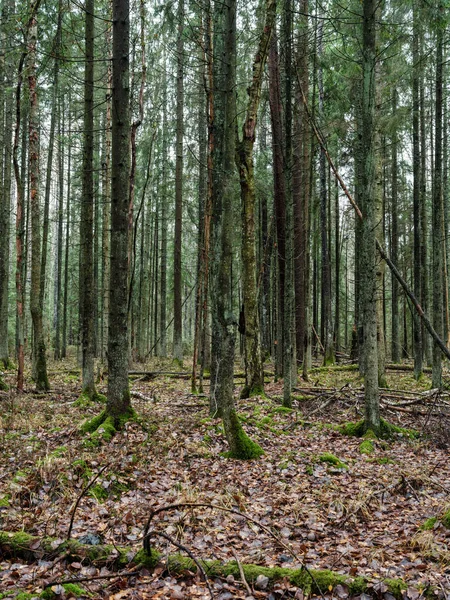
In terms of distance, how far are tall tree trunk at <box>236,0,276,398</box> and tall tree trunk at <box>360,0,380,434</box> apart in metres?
1.69

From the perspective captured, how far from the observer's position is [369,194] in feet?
23.4

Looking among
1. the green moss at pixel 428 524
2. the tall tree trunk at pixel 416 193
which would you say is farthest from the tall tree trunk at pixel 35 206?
the tall tree trunk at pixel 416 193

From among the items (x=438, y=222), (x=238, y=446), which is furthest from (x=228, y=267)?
(x=438, y=222)

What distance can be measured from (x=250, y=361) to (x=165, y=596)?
22.2 ft

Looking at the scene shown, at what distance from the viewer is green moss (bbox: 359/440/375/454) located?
6824 millimetres

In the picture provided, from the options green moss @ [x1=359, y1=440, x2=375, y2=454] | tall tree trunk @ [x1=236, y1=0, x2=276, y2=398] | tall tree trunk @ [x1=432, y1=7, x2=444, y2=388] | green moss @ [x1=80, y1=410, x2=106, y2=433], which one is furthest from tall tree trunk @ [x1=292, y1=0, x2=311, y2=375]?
green moss @ [x1=80, y1=410, x2=106, y2=433]

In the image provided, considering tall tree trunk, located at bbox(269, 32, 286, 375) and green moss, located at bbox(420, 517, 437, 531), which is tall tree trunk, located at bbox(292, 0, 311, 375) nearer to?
tall tree trunk, located at bbox(269, 32, 286, 375)

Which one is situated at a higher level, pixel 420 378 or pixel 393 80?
pixel 393 80

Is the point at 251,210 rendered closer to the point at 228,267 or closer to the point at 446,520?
the point at 228,267

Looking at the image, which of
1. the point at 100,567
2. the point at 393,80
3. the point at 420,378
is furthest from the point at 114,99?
the point at 420,378

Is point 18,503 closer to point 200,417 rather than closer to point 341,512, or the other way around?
point 341,512

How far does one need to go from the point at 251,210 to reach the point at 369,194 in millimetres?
2297

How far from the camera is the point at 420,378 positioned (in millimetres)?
13867

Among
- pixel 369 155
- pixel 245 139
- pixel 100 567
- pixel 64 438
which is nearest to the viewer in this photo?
pixel 100 567
